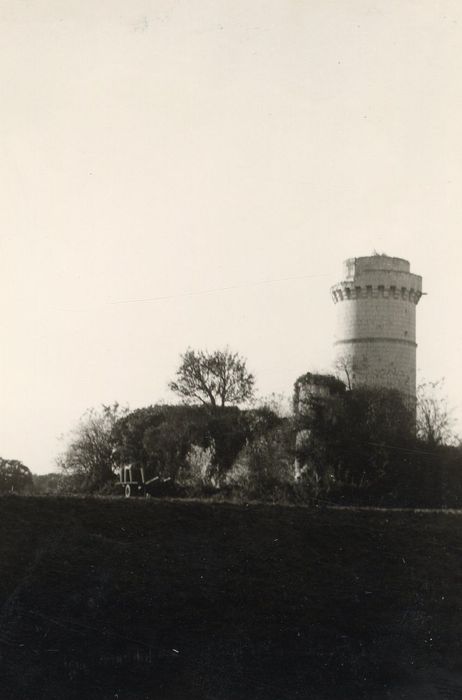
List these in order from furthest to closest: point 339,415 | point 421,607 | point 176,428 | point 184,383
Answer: point 184,383
point 176,428
point 339,415
point 421,607

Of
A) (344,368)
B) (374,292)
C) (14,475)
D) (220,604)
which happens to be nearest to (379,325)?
(374,292)

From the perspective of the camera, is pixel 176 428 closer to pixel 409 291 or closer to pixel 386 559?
pixel 409 291

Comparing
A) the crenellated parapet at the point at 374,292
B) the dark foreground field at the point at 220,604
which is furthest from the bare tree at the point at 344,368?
the dark foreground field at the point at 220,604

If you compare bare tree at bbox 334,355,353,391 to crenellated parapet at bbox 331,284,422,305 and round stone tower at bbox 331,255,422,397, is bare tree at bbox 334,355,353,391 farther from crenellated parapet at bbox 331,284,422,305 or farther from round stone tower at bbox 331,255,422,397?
crenellated parapet at bbox 331,284,422,305

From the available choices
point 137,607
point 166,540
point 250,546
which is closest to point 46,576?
point 137,607

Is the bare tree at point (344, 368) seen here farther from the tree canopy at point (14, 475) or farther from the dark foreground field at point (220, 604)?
the tree canopy at point (14, 475)

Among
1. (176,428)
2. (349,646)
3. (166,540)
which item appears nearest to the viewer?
(349,646)

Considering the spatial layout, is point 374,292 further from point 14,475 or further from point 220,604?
point 14,475

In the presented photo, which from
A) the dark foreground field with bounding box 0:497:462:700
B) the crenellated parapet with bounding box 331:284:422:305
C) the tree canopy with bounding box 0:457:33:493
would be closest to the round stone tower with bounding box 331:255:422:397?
the crenellated parapet with bounding box 331:284:422:305
